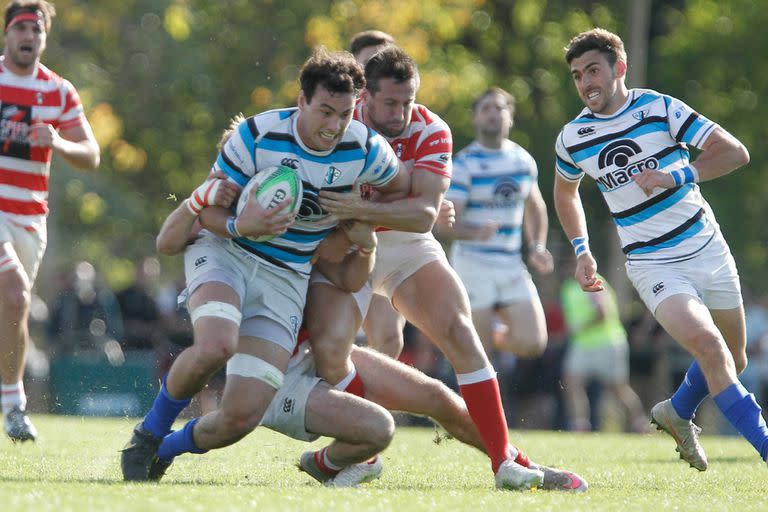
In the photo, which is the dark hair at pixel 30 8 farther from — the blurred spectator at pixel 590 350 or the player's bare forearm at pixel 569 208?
the blurred spectator at pixel 590 350

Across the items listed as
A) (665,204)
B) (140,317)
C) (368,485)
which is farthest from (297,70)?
(368,485)

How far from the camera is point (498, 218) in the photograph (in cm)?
1182

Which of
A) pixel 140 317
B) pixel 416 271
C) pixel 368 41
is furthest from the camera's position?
pixel 140 317

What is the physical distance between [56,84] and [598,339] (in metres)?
8.33

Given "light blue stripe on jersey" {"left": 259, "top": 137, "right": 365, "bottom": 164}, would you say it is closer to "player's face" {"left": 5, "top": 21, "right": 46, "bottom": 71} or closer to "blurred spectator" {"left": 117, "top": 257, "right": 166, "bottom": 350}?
"player's face" {"left": 5, "top": 21, "right": 46, "bottom": 71}

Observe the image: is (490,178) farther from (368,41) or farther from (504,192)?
(368,41)

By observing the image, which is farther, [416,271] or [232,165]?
[416,271]

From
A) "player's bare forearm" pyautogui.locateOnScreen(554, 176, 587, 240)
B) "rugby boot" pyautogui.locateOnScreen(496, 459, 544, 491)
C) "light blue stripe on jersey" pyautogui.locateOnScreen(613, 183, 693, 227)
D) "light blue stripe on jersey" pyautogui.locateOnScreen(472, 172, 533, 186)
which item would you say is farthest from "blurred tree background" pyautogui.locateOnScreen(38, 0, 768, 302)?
"rugby boot" pyautogui.locateOnScreen(496, 459, 544, 491)

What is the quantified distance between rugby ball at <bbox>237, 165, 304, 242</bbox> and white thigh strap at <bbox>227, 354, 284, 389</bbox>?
0.72 meters

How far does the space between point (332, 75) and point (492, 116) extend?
5627 millimetres

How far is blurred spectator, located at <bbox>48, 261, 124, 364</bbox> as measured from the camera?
16266 millimetres

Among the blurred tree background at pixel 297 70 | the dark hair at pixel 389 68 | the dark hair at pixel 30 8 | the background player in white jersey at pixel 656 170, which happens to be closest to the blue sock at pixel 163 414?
the dark hair at pixel 389 68

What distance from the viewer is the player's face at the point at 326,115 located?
6.31m

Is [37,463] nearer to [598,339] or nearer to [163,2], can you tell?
[598,339]
